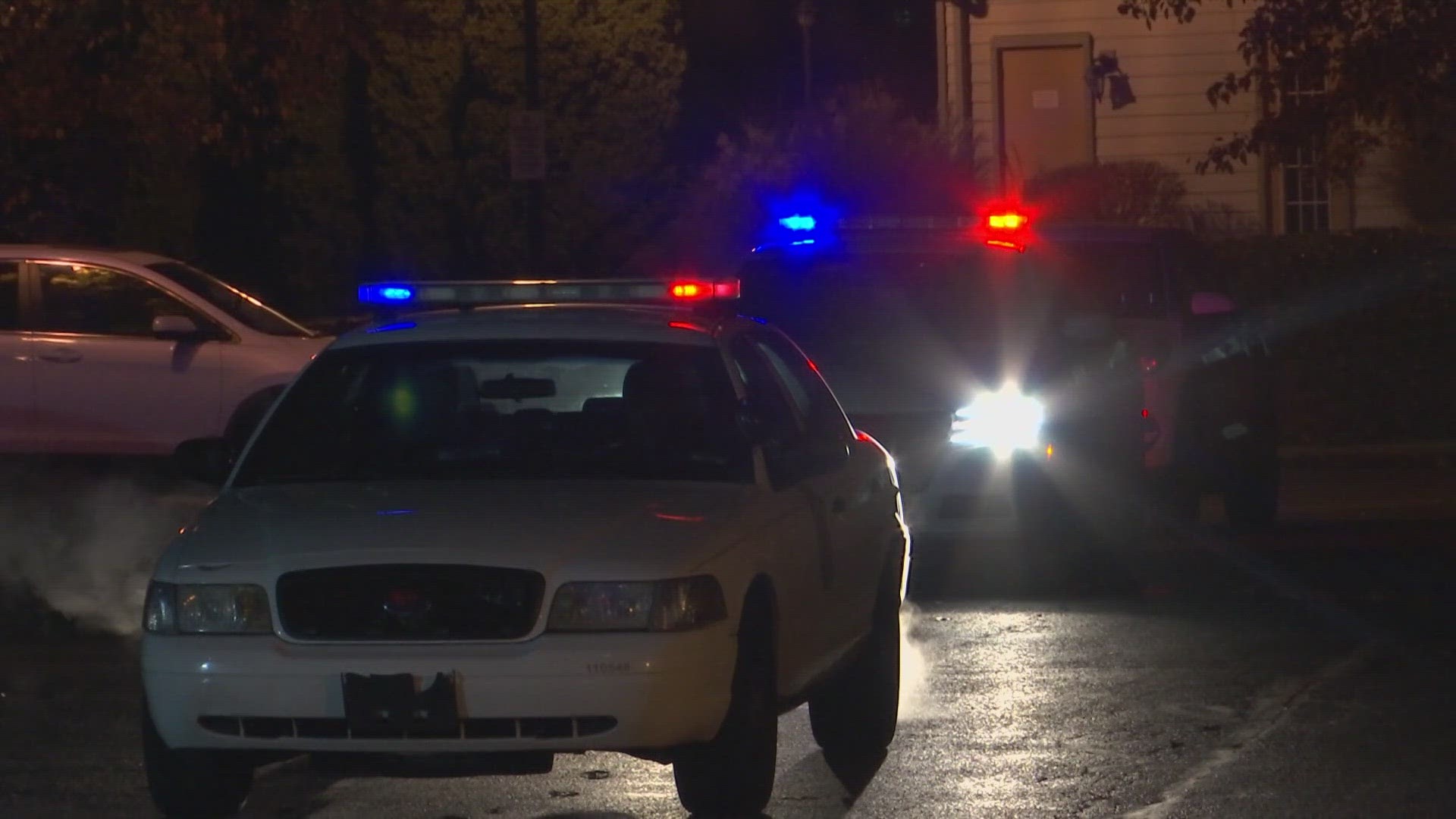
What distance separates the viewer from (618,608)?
609 cm

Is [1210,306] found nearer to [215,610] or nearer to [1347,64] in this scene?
[1347,64]

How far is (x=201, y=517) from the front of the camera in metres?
6.63

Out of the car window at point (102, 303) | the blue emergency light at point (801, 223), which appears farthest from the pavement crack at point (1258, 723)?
the car window at point (102, 303)

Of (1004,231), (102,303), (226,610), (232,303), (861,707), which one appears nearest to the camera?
(226,610)

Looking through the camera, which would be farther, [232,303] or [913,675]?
[232,303]

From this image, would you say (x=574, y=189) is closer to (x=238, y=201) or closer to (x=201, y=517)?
(x=238, y=201)

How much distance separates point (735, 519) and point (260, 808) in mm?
1814

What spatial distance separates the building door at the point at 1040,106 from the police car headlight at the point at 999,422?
50.6 feet

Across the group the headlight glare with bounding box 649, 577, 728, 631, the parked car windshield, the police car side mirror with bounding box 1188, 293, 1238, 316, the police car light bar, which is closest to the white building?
the police car side mirror with bounding box 1188, 293, 1238, 316

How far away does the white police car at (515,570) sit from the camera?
604cm

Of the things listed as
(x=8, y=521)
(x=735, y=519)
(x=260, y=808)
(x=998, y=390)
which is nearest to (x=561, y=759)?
(x=260, y=808)

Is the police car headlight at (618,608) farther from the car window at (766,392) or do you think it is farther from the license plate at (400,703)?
the car window at (766,392)

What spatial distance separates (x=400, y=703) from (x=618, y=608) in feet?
2.01

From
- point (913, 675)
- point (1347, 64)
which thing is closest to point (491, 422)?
point (913, 675)
